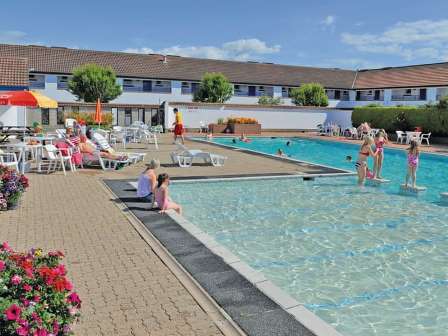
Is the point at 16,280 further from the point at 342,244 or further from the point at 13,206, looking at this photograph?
the point at 13,206

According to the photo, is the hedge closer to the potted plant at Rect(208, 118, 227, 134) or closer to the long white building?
the potted plant at Rect(208, 118, 227, 134)

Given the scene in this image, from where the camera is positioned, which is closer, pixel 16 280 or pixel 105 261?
pixel 16 280

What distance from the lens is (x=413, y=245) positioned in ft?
25.9

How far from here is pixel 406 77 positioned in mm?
51344

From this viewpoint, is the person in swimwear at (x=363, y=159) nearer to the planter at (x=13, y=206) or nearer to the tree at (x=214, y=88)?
the planter at (x=13, y=206)

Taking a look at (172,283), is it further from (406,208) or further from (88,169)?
(88,169)

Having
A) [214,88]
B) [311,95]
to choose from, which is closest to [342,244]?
[214,88]

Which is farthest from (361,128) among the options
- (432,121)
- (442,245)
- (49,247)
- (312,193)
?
(49,247)

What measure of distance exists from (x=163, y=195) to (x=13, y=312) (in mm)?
5692

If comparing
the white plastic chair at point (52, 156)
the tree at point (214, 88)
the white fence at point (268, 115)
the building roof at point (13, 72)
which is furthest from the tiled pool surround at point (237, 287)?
the tree at point (214, 88)

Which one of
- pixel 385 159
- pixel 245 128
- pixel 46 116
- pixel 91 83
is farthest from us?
pixel 91 83

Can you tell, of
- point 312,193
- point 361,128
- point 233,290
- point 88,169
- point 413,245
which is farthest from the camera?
point 361,128

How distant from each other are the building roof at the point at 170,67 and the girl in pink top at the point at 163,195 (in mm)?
41183

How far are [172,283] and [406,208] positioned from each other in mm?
7170
